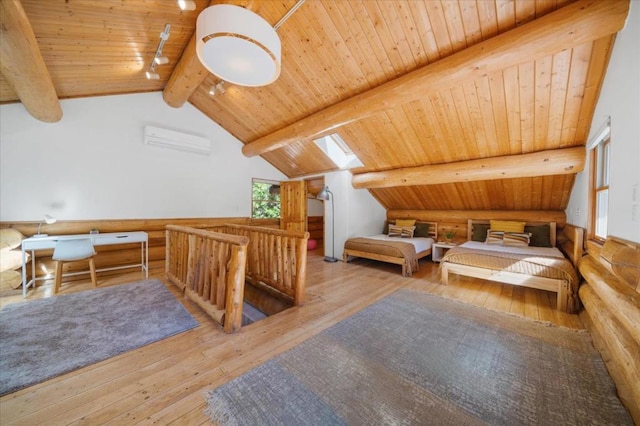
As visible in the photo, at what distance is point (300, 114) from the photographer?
4039mm

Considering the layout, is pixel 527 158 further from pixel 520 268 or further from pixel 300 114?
pixel 300 114

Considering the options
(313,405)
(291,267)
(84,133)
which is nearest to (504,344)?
(313,405)

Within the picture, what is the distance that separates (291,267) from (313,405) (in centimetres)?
162

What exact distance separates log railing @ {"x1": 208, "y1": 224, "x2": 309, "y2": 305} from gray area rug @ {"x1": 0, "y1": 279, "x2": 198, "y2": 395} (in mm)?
1024

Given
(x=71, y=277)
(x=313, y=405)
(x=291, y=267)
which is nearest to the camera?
(x=313, y=405)

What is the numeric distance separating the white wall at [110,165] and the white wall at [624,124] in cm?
579

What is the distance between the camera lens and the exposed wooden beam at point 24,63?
5.76 feet

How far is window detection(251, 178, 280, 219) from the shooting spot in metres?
6.00

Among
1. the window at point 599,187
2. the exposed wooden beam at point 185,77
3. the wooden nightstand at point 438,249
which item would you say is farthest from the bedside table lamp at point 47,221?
the window at point 599,187

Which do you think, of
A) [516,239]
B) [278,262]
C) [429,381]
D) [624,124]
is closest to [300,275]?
[278,262]

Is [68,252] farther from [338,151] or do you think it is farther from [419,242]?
[419,242]

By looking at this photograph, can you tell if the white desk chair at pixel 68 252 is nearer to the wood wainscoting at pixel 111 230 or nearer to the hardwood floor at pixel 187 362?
the hardwood floor at pixel 187 362

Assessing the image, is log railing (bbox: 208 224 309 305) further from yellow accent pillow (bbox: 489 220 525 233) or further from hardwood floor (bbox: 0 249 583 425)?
yellow accent pillow (bbox: 489 220 525 233)

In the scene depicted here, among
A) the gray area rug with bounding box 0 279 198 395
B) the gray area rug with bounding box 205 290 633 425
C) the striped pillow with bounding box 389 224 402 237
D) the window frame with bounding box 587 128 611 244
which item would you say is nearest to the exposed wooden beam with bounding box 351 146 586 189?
the window frame with bounding box 587 128 611 244
